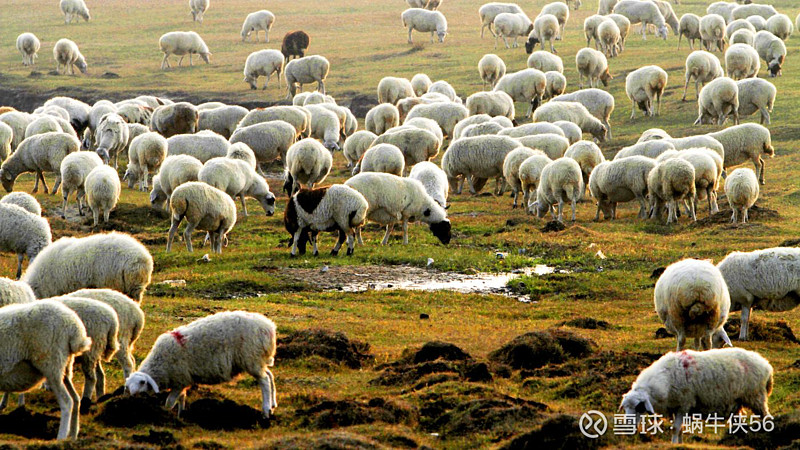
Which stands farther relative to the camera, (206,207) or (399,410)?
(206,207)

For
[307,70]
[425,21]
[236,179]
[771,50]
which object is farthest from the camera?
[425,21]

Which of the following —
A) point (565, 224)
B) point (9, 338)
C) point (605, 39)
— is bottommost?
point (565, 224)

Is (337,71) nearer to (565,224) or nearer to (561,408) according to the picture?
(565,224)

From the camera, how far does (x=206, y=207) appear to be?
18219 millimetres

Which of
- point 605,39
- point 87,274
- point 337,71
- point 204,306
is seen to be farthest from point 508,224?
point 337,71

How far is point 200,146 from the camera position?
26.5 metres

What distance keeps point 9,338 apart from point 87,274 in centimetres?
397

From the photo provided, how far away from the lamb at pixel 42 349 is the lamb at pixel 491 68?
34326mm

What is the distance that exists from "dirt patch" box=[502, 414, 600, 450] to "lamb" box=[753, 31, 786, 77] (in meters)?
34.4

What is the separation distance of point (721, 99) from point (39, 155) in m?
19.0

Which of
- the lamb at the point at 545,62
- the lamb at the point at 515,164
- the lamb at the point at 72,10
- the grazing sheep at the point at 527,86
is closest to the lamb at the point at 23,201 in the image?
the lamb at the point at 515,164

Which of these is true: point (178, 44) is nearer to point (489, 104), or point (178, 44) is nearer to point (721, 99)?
point (489, 104)

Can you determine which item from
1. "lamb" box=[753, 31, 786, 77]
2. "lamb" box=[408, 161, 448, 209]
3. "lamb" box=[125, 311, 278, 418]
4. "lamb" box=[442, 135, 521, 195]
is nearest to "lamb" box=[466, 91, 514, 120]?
"lamb" box=[442, 135, 521, 195]

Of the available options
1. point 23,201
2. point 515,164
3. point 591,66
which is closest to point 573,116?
point 515,164
